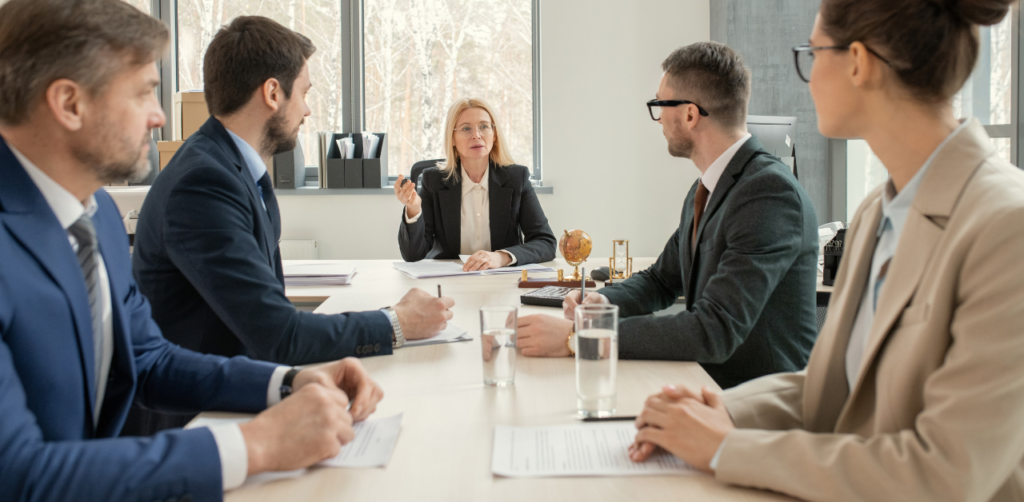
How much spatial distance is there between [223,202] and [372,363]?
0.46 meters

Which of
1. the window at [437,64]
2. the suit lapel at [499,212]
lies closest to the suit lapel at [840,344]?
the suit lapel at [499,212]

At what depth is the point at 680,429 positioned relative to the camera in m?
0.94

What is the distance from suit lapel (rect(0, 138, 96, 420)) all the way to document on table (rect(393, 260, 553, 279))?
1624 mm

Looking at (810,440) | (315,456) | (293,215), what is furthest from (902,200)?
(293,215)

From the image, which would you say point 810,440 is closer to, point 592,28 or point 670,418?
point 670,418

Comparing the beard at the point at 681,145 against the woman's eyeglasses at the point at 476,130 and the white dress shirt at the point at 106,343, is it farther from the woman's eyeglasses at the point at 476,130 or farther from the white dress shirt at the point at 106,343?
the woman's eyeglasses at the point at 476,130

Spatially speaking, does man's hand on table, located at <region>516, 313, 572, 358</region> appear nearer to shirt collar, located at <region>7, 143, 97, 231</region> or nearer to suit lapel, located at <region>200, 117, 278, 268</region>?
suit lapel, located at <region>200, 117, 278, 268</region>

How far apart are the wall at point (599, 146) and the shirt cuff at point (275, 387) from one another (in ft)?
12.5

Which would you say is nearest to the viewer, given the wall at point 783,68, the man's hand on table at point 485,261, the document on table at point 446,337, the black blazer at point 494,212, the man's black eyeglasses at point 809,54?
the man's black eyeglasses at point 809,54

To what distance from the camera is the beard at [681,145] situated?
6.43ft

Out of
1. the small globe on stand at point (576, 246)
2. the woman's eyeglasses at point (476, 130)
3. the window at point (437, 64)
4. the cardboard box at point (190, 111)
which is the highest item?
the window at point (437, 64)

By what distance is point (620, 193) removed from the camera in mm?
4953

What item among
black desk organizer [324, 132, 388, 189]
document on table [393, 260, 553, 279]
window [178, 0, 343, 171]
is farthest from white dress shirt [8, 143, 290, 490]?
window [178, 0, 343, 171]

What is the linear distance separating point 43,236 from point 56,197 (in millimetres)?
110
